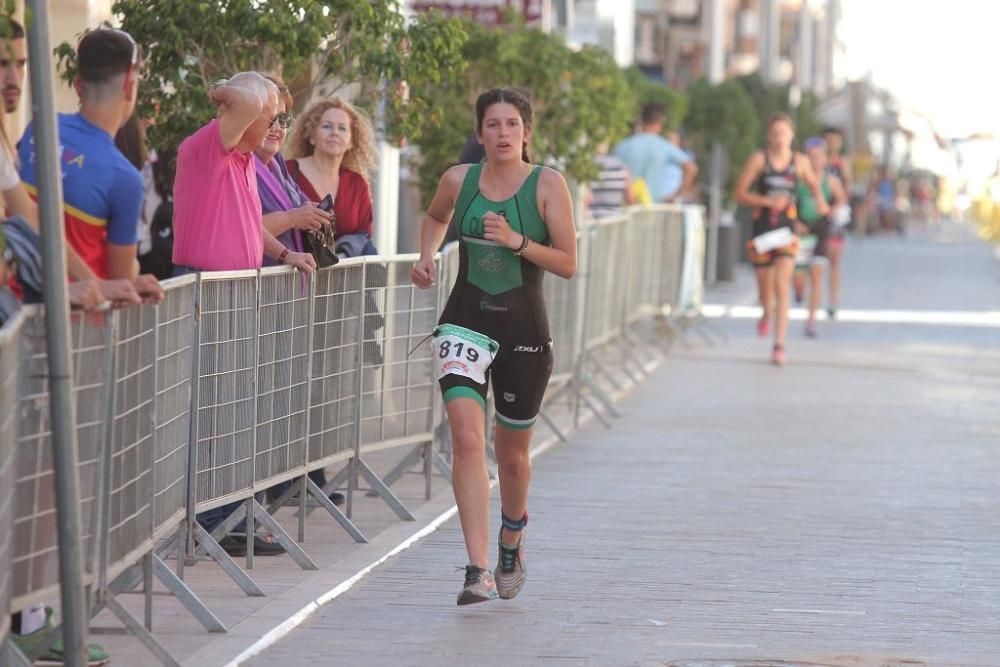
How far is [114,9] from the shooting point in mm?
10516

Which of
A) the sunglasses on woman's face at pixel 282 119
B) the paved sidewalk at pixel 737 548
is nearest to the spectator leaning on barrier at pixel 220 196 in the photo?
the sunglasses on woman's face at pixel 282 119

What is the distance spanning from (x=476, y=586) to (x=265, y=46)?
352 cm

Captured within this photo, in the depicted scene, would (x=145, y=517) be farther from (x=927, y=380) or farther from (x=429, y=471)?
(x=927, y=380)

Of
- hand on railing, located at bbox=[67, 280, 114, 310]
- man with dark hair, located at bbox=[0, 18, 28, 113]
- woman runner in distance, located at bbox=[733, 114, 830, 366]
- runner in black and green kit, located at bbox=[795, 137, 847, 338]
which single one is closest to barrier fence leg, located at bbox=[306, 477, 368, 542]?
man with dark hair, located at bbox=[0, 18, 28, 113]

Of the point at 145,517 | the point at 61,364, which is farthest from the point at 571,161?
the point at 61,364

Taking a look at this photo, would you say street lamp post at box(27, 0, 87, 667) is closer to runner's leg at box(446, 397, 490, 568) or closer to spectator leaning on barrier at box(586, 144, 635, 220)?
runner's leg at box(446, 397, 490, 568)

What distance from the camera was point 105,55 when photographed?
6.75 m

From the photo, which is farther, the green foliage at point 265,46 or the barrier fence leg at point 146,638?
the green foliage at point 265,46

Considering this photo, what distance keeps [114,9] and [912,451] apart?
5307 mm

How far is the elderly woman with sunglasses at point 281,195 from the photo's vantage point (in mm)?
9039

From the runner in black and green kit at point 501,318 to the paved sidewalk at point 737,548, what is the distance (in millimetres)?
291

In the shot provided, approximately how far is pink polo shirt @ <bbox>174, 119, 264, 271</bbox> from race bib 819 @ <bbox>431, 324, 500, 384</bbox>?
847 mm

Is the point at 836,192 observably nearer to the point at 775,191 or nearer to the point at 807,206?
the point at 807,206

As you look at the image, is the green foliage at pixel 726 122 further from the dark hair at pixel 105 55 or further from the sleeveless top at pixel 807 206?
the dark hair at pixel 105 55
